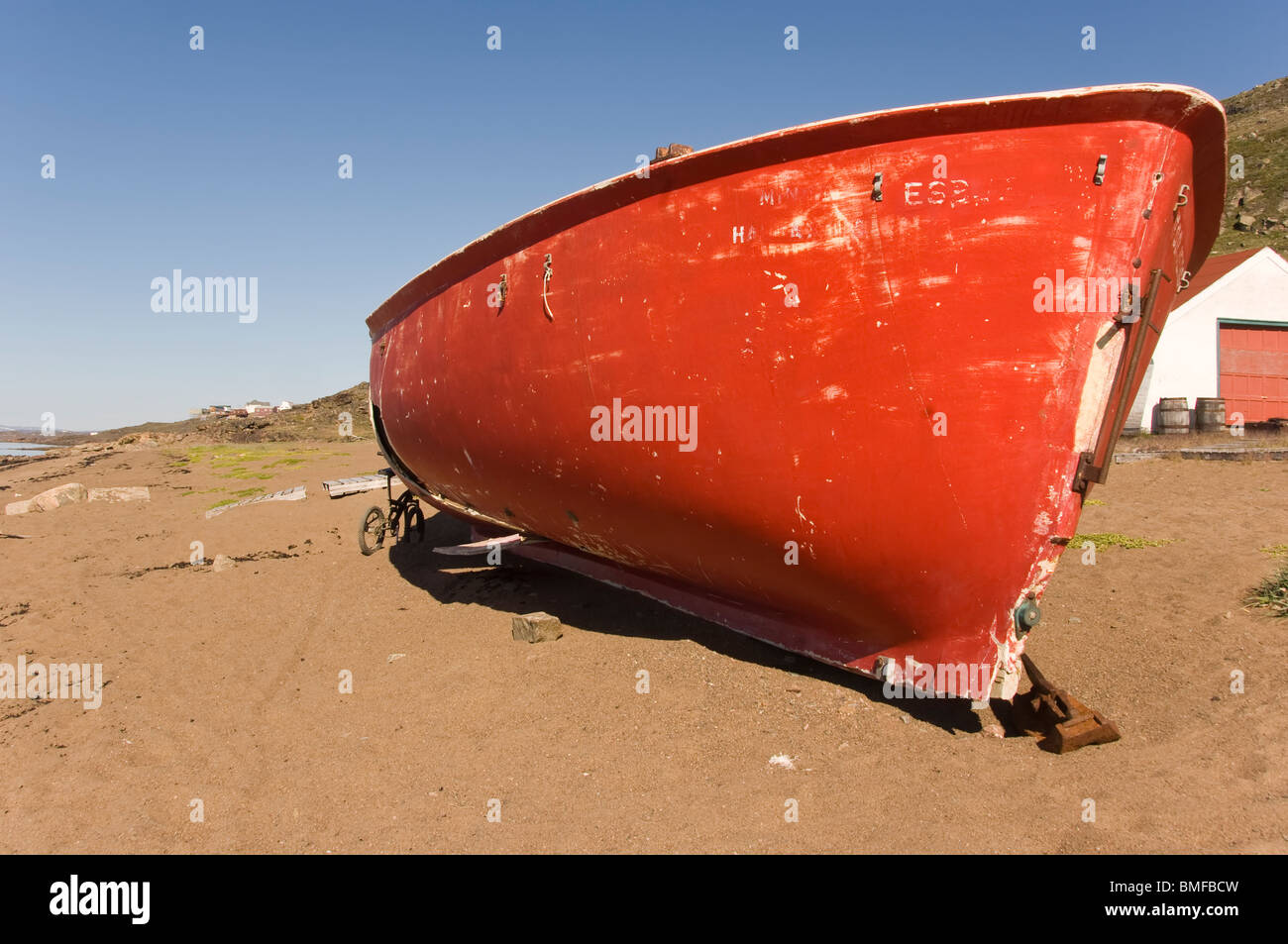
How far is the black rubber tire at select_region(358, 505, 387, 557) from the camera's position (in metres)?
7.54

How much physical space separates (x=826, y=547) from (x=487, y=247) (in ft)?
9.54

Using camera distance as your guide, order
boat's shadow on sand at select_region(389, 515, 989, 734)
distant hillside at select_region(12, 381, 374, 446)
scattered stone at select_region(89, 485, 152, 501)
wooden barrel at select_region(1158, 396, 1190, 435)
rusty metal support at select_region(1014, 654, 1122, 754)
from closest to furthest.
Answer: rusty metal support at select_region(1014, 654, 1122, 754) < boat's shadow on sand at select_region(389, 515, 989, 734) < scattered stone at select_region(89, 485, 152, 501) < wooden barrel at select_region(1158, 396, 1190, 435) < distant hillside at select_region(12, 381, 374, 446)

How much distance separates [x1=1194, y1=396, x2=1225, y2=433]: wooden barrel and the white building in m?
0.97

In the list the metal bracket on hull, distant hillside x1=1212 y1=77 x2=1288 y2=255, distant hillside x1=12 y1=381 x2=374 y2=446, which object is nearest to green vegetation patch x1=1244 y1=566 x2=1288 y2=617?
the metal bracket on hull

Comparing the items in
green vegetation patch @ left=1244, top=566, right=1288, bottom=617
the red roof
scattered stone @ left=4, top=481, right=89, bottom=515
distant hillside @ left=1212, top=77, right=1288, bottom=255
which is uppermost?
distant hillside @ left=1212, top=77, right=1288, bottom=255

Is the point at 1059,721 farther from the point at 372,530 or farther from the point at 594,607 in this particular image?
the point at 372,530

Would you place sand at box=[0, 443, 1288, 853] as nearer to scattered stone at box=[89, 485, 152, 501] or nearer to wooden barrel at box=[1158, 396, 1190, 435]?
scattered stone at box=[89, 485, 152, 501]

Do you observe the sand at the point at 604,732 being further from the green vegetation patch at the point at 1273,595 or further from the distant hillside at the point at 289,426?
the distant hillside at the point at 289,426

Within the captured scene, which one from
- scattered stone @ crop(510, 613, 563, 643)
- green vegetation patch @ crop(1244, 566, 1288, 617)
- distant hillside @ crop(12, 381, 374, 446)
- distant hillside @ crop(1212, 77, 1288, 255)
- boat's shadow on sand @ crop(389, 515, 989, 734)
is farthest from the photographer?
distant hillside @ crop(12, 381, 374, 446)

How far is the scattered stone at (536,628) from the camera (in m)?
4.57

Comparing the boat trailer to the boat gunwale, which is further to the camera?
the boat trailer

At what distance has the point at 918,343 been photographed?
2.83 metres
